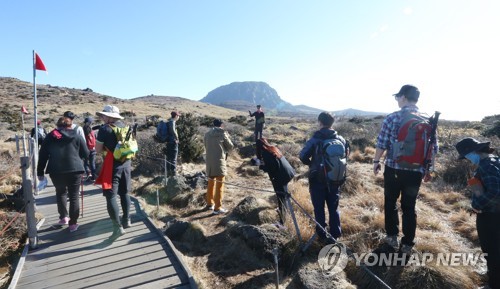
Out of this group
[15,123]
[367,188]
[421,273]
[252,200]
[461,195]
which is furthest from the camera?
[15,123]

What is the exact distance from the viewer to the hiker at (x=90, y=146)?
802 centimetres

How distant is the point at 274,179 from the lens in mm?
5055

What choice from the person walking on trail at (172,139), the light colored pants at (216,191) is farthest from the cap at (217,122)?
the person walking on trail at (172,139)

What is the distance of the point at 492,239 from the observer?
3.10 metres

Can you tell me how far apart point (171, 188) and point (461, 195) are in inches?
275

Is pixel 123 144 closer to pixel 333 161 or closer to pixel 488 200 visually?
pixel 333 161

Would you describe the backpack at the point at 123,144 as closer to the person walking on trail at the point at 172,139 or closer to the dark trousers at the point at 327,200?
the dark trousers at the point at 327,200

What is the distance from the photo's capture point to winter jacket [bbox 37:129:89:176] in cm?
465

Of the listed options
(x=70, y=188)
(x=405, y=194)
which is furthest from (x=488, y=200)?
(x=70, y=188)

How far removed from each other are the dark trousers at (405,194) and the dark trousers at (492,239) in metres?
0.64

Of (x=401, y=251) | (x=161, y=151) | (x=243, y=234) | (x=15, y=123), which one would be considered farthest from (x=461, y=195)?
(x=15, y=123)

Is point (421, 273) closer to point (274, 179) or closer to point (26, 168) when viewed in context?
point (274, 179)

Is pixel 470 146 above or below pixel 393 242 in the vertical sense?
above

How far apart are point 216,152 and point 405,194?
3471 millimetres
